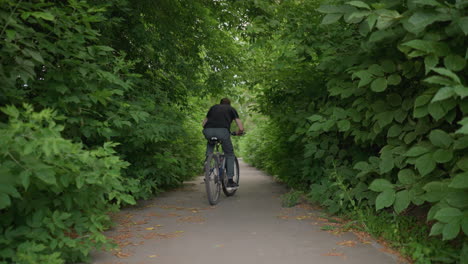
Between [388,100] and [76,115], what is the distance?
3785 millimetres

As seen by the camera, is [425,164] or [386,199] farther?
[386,199]

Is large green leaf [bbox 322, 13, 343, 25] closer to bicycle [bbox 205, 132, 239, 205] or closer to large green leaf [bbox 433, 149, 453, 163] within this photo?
large green leaf [bbox 433, 149, 453, 163]

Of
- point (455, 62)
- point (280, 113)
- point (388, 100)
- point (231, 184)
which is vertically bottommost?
point (231, 184)

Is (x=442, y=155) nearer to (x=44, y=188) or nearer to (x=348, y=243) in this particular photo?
(x=348, y=243)

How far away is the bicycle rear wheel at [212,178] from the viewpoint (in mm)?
6746

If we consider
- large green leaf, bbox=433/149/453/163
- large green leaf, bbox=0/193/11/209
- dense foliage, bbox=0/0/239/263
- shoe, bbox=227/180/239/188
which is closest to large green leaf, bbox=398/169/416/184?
large green leaf, bbox=433/149/453/163

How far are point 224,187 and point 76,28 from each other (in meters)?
4.73

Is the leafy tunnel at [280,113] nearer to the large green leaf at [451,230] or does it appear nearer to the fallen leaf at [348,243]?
the large green leaf at [451,230]

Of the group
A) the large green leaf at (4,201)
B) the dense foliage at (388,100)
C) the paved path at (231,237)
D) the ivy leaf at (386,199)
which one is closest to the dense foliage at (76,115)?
the large green leaf at (4,201)

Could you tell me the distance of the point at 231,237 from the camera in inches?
178

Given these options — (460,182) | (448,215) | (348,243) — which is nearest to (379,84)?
(460,182)

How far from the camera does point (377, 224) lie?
4.39 meters

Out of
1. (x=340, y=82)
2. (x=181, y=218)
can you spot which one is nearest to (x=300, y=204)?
(x=181, y=218)

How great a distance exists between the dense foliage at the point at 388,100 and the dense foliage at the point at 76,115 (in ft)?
7.17
